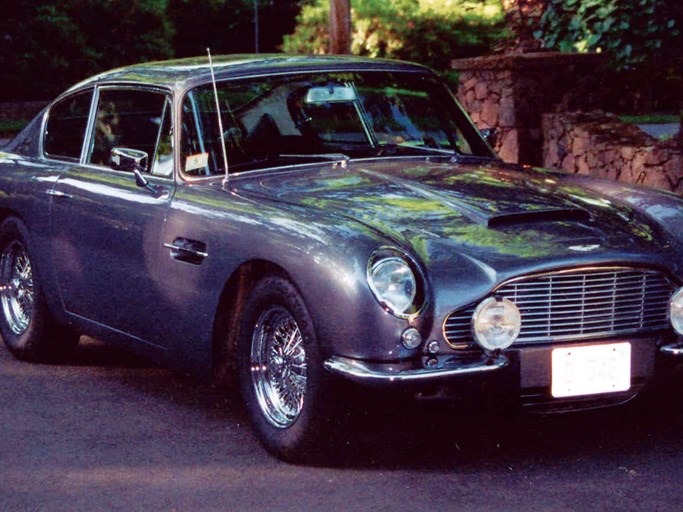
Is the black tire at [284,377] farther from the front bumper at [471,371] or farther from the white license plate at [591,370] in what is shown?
the white license plate at [591,370]

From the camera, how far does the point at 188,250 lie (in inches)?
219

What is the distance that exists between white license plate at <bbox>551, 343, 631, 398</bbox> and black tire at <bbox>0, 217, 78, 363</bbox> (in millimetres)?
2908

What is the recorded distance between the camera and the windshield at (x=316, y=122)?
19.5ft

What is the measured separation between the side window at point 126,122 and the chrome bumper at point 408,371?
1.86 meters

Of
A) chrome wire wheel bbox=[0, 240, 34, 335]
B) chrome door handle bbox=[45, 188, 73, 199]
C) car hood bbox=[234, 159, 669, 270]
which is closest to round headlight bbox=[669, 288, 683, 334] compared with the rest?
car hood bbox=[234, 159, 669, 270]

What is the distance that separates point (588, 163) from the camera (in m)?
11.0

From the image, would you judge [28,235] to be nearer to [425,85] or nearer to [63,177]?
[63,177]

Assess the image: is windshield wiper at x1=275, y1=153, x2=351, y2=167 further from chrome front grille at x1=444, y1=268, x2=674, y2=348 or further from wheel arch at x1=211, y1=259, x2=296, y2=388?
chrome front grille at x1=444, y1=268, x2=674, y2=348

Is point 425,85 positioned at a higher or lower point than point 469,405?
higher

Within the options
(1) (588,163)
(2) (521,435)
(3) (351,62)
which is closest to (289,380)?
(2) (521,435)

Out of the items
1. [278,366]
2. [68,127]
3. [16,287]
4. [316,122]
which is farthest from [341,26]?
[278,366]

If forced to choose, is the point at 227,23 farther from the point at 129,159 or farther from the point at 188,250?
the point at 188,250

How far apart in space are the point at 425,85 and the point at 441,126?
0.76 ft

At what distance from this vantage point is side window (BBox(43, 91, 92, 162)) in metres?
6.91
